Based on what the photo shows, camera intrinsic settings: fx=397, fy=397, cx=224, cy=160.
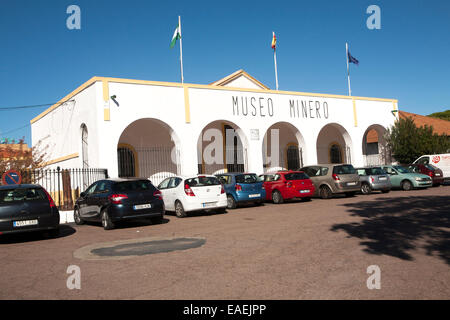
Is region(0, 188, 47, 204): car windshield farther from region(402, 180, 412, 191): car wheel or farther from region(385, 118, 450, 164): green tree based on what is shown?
region(385, 118, 450, 164): green tree

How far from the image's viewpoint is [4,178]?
1325cm

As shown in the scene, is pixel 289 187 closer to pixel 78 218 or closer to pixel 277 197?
pixel 277 197

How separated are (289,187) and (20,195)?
422 inches

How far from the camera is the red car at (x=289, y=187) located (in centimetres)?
1712

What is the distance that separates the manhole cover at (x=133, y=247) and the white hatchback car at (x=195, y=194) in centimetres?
438

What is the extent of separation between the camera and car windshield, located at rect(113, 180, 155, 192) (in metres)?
11.4

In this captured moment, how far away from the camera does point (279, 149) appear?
27969 millimetres

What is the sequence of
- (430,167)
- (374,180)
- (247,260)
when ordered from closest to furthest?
1. (247,260)
2. (374,180)
3. (430,167)

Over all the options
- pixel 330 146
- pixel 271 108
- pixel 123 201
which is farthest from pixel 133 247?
pixel 330 146

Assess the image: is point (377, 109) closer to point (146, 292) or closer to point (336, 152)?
point (336, 152)

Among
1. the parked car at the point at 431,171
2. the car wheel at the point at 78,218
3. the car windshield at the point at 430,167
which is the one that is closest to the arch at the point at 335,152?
the parked car at the point at 431,171

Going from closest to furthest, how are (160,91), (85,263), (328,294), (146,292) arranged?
1. (328,294)
2. (146,292)
3. (85,263)
4. (160,91)
